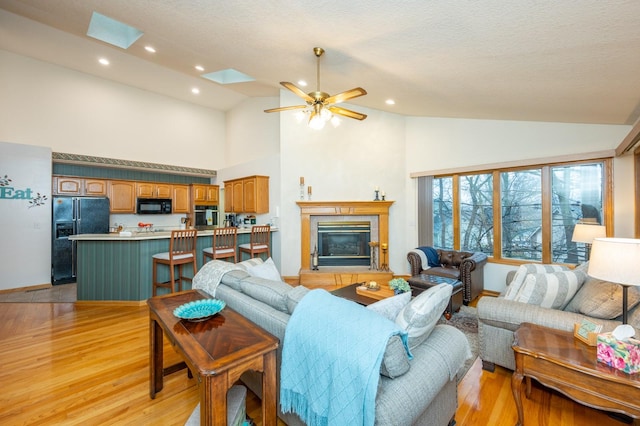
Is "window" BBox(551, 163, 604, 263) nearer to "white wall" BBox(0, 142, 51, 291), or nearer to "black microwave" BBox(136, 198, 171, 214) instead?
"black microwave" BBox(136, 198, 171, 214)

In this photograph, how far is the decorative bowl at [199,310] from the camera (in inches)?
61.5

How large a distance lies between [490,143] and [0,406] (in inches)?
251

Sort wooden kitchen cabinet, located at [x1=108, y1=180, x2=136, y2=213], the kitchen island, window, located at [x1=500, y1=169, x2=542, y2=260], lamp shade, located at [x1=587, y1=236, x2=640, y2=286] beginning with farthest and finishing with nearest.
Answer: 1. wooden kitchen cabinet, located at [x1=108, y1=180, x2=136, y2=213]
2. window, located at [x1=500, y1=169, x2=542, y2=260]
3. the kitchen island
4. lamp shade, located at [x1=587, y1=236, x2=640, y2=286]

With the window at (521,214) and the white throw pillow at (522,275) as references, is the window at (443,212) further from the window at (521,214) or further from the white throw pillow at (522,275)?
the white throw pillow at (522,275)

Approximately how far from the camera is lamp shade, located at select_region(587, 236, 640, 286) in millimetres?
1516

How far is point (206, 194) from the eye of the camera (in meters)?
7.22

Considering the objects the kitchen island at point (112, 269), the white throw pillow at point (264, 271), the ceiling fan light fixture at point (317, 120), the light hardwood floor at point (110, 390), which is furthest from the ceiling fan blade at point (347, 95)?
the kitchen island at point (112, 269)

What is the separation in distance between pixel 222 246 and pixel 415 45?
3.88 meters

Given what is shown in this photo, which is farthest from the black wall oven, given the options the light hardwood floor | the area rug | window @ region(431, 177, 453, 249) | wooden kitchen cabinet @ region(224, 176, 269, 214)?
the area rug

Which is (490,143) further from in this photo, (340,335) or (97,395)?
(97,395)

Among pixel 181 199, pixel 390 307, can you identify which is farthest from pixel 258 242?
pixel 390 307

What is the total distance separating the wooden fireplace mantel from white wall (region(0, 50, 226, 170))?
3.74 metres

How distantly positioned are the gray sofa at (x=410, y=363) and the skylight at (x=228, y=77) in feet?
14.6

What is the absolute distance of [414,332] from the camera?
54.9 inches
